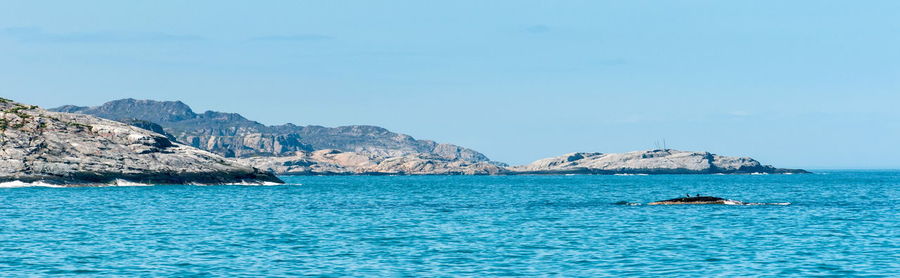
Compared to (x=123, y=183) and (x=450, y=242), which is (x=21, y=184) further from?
(x=450, y=242)

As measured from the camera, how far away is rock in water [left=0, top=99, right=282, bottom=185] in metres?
168

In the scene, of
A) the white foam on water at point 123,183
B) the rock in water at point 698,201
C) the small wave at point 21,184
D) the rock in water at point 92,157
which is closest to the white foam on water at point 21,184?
the small wave at point 21,184

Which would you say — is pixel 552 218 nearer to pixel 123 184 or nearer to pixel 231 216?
pixel 231 216

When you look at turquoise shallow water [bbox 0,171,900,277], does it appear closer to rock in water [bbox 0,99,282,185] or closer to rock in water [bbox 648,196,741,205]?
rock in water [bbox 648,196,741,205]

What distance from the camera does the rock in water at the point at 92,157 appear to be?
167875mm

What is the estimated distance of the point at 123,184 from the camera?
173875mm

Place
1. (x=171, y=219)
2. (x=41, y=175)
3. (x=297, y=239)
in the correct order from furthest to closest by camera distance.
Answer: (x=41, y=175) < (x=171, y=219) < (x=297, y=239)

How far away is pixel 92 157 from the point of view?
176 m

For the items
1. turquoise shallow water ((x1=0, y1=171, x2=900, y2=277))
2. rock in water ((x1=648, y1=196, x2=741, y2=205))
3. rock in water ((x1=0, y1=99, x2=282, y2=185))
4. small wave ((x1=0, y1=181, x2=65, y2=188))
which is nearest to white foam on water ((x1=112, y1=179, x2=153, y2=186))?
rock in water ((x1=0, y1=99, x2=282, y2=185))

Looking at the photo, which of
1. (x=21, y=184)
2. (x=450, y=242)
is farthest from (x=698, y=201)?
(x=21, y=184)

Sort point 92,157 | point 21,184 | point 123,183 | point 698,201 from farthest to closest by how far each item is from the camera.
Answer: point 92,157, point 123,183, point 21,184, point 698,201

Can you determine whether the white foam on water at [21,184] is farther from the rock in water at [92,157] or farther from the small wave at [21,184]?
the rock in water at [92,157]

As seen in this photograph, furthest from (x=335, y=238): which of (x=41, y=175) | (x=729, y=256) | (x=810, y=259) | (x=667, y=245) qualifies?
(x=41, y=175)

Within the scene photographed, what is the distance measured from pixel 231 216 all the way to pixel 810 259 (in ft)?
162
